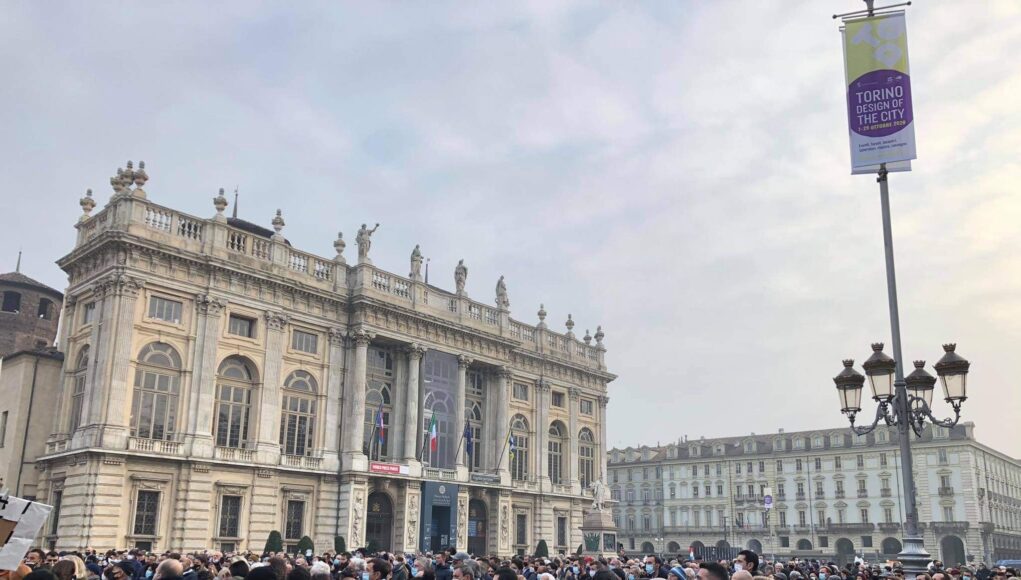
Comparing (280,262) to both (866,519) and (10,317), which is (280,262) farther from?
(866,519)

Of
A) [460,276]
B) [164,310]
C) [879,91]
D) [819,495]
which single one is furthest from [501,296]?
[819,495]

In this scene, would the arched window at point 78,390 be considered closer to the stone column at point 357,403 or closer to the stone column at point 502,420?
the stone column at point 357,403

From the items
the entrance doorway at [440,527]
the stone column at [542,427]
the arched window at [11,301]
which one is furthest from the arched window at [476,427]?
the arched window at [11,301]

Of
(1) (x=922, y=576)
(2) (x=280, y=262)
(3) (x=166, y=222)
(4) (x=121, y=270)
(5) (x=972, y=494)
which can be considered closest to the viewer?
(1) (x=922, y=576)

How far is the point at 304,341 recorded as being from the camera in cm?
4259

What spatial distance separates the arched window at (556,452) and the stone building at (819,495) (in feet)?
101

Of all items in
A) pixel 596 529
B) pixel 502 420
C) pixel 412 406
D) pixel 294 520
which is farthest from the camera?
pixel 502 420

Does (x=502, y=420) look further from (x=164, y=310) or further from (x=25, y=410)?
(x=25, y=410)

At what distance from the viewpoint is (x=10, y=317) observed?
52344 millimetres

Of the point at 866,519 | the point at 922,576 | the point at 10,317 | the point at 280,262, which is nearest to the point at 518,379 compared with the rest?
the point at 280,262

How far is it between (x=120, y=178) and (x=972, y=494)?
84337 millimetres

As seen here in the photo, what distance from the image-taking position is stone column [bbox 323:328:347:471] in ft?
138

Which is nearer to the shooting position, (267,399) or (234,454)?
(234,454)

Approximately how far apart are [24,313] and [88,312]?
19.2 metres
